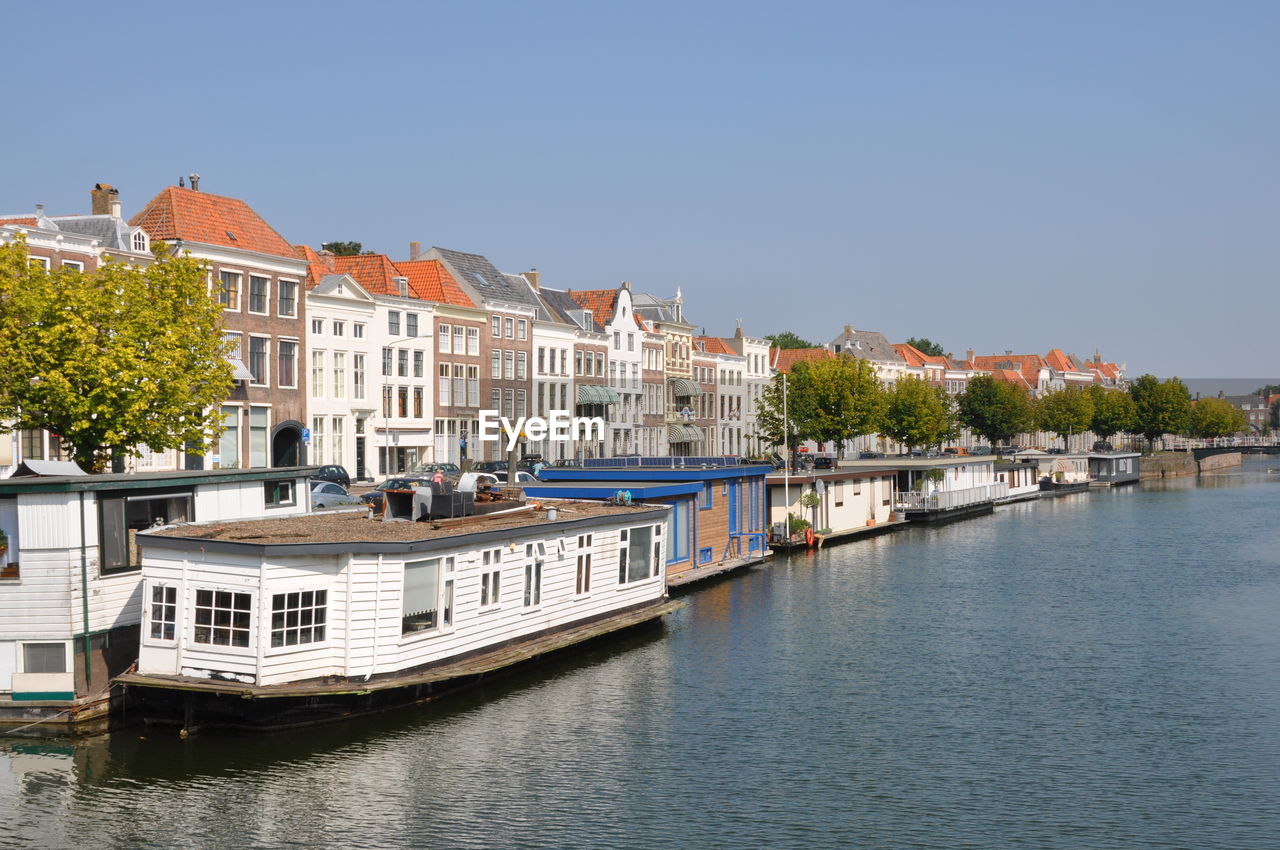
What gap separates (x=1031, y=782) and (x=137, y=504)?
871 inches

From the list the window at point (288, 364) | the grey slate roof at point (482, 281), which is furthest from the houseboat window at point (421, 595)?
the grey slate roof at point (482, 281)

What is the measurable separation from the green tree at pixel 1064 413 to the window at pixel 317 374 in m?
135

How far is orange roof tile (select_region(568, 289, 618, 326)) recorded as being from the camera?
367 feet

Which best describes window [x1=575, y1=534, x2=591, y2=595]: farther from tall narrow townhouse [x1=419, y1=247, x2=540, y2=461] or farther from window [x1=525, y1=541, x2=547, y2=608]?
tall narrow townhouse [x1=419, y1=247, x2=540, y2=461]

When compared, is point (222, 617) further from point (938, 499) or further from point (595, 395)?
point (595, 395)

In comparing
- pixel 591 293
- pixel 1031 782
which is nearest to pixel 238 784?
pixel 1031 782

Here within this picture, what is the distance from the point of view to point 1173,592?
5569 centimetres

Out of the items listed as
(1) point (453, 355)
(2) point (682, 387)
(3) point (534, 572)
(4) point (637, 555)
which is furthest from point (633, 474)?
(2) point (682, 387)

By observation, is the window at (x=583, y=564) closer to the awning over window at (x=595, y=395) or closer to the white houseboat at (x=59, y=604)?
the white houseboat at (x=59, y=604)

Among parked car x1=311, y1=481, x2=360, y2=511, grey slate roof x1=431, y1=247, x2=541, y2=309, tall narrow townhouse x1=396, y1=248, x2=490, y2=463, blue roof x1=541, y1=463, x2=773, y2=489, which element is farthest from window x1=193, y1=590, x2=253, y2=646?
grey slate roof x1=431, y1=247, x2=541, y2=309

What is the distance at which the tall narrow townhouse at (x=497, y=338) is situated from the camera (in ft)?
305

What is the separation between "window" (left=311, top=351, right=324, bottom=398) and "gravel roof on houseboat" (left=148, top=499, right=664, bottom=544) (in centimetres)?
3837

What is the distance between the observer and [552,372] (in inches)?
4008

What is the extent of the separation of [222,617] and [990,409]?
150949 millimetres
